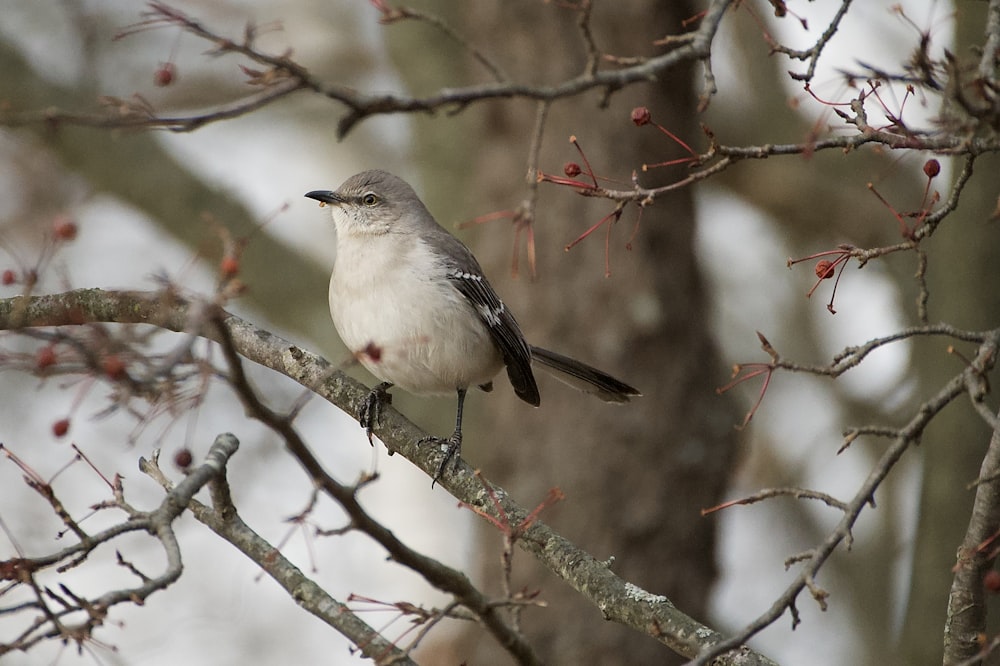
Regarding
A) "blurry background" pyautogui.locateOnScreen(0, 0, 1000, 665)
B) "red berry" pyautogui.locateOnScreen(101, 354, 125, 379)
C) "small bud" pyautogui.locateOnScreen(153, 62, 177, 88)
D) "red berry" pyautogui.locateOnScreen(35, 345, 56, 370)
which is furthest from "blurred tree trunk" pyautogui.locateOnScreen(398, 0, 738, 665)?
"red berry" pyautogui.locateOnScreen(101, 354, 125, 379)

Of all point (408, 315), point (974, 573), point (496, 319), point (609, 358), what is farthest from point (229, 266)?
point (609, 358)

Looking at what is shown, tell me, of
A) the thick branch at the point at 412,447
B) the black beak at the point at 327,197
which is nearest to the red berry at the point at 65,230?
the thick branch at the point at 412,447

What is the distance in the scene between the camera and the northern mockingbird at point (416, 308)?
4.93 meters

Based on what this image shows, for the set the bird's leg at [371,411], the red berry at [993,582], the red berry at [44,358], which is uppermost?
the bird's leg at [371,411]

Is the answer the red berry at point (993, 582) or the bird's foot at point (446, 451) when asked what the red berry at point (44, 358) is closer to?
the bird's foot at point (446, 451)

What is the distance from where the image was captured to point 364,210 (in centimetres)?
554

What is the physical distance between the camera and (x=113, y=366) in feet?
6.82

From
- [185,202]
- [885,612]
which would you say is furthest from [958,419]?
[185,202]

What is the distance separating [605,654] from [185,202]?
4964 mm

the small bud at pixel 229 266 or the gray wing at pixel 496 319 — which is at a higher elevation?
the gray wing at pixel 496 319

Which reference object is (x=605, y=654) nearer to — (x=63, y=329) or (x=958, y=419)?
(x=958, y=419)

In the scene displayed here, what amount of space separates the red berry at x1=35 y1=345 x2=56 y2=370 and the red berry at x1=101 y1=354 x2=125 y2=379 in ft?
0.62

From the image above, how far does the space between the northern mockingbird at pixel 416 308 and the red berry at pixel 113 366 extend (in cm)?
243

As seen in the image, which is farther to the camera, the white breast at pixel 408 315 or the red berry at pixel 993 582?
the white breast at pixel 408 315
